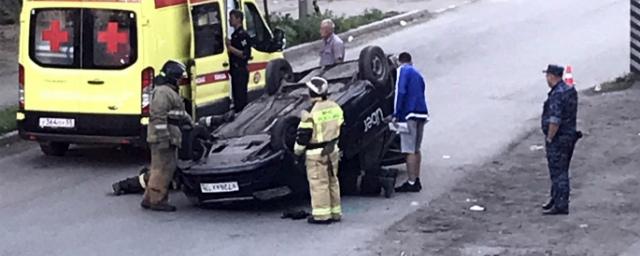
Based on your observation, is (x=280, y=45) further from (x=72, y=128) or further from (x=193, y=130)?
(x=193, y=130)

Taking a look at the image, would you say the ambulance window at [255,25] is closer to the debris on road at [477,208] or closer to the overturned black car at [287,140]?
the overturned black car at [287,140]

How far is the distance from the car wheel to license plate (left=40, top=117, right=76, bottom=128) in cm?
366

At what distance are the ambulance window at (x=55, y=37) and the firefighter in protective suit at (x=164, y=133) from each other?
9.10 feet

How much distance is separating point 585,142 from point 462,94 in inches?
187

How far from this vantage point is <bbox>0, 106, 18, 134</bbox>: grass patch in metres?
18.8

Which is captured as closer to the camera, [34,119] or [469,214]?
[469,214]

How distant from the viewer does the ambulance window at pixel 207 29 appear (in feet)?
57.5

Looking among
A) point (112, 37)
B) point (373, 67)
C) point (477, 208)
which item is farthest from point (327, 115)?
point (112, 37)

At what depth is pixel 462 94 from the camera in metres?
22.3

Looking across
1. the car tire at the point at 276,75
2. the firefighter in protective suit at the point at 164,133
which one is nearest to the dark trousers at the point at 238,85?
the car tire at the point at 276,75

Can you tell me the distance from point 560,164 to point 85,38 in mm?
6210

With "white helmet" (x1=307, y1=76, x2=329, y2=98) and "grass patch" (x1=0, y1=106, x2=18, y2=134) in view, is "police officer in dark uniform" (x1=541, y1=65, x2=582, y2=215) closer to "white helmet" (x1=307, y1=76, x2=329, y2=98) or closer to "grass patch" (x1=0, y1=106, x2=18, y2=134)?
"white helmet" (x1=307, y1=76, x2=329, y2=98)

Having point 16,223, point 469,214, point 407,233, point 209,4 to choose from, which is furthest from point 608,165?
point 16,223

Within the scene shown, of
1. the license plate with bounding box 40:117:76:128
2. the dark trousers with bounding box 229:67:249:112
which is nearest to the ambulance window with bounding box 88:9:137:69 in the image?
the license plate with bounding box 40:117:76:128
